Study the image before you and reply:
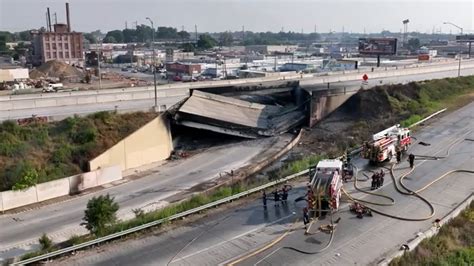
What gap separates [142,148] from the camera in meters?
37.3


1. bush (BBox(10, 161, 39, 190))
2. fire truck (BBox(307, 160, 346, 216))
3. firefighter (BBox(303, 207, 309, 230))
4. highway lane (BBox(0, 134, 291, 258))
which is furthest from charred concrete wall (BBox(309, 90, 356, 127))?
firefighter (BBox(303, 207, 309, 230))

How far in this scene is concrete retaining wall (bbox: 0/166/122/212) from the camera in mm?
27188

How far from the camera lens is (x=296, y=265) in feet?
51.9

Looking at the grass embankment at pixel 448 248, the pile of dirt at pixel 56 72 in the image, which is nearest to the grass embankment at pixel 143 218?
the grass embankment at pixel 448 248

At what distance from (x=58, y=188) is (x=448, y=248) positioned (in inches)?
899

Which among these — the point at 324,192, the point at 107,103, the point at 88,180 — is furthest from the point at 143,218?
the point at 107,103

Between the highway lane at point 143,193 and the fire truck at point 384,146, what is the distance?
12.2 m

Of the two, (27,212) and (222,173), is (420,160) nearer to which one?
(222,173)

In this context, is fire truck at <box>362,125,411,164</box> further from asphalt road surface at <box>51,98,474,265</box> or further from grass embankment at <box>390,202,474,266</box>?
grass embankment at <box>390,202,474,266</box>

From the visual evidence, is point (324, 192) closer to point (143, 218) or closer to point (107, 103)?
point (143, 218)

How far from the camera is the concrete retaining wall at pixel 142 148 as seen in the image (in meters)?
34.1

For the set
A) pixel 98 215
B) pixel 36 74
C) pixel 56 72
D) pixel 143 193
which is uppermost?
pixel 56 72

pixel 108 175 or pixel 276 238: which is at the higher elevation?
pixel 276 238

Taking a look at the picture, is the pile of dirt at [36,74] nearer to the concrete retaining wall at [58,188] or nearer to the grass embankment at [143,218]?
the concrete retaining wall at [58,188]
